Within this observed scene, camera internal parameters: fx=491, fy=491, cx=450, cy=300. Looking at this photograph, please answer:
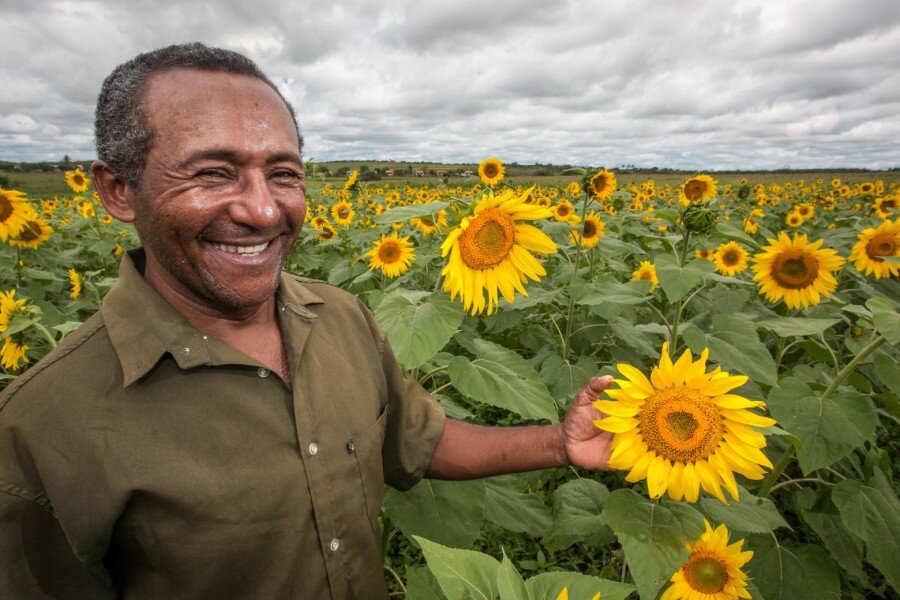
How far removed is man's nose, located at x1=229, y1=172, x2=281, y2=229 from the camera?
1.49 metres

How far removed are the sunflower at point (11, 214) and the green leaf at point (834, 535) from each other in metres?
7.37

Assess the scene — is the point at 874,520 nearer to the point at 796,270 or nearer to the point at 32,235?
the point at 796,270

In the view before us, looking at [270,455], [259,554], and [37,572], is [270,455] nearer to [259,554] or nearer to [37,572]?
[259,554]

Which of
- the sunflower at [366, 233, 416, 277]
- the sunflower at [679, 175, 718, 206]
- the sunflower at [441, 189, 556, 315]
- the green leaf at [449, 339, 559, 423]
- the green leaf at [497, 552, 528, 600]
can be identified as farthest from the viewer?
the sunflower at [679, 175, 718, 206]

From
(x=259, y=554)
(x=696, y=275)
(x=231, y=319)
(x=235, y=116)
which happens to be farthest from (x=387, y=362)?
(x=696, y=275)

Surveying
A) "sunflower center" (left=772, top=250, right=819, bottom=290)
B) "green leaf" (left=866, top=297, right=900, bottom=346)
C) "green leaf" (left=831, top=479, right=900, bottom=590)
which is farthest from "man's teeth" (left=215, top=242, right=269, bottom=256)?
"sunflower center" (left=772, top=250, right=819, bottom=290)

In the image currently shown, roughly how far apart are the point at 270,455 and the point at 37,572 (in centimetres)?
60

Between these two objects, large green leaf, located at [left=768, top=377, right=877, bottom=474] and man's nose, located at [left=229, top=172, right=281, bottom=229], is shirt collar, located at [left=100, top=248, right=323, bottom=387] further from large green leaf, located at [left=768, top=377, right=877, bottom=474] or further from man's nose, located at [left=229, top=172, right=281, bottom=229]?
large green leaf, located at [left=768, top=377, right=877, bottom=474]

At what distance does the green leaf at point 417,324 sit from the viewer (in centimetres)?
193

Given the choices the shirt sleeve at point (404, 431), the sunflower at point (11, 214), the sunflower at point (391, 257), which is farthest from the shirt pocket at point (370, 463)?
the sunflower at point (11, 214)

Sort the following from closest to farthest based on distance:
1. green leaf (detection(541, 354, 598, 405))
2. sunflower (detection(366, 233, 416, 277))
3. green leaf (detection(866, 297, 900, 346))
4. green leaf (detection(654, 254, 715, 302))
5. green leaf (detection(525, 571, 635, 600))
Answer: green leaf (detection(525, 571, 635, 600)) < green leaf (detection(866, 297, 900, 346)) < green leaf (detection(654, 254, 715, 302)) < green leaf (detection(541, 354, 598, 405)) < sunflower (detection(366, 233, 416, 277))

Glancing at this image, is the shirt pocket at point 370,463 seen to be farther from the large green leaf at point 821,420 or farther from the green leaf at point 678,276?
the large green leaf at point 821,420

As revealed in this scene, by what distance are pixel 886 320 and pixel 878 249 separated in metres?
3.28

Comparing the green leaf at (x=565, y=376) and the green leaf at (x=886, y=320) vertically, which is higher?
the green leaf at (x=886, y=320)
